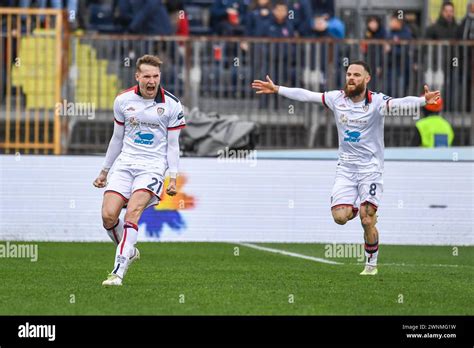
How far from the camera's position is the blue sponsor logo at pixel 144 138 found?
13.7m

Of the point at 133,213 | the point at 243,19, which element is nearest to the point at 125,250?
the point at 133,213

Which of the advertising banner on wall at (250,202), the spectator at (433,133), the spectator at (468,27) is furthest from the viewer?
the spectator at (468,27)

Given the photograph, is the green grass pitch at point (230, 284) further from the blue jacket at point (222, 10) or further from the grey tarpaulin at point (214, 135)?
the blue jacket at point (222, 10)

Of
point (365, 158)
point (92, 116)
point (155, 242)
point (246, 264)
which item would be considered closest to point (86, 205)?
point (155, 242)

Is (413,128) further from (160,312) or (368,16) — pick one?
(160,312)

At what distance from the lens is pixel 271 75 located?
2347 cm

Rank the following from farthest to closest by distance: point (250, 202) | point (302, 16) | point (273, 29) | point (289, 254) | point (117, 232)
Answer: point (302, 16)
point (273, 29)
point (250, 202)
point (289, 254)
point (117, 232)

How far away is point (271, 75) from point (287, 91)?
8735mm

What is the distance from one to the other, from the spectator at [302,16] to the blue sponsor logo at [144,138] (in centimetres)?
1158

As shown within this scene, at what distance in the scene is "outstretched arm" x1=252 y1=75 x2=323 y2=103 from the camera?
1441 centimetres

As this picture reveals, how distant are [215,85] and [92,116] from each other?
89.0 inches

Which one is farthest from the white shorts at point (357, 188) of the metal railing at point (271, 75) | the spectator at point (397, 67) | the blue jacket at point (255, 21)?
the blue jacket at point (255, 21)

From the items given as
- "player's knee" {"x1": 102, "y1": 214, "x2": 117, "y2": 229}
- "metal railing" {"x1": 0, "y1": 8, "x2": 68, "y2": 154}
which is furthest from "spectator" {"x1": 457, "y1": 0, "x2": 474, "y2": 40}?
"player's knee" {"x1": 102, "y1": 214, "x2": 117, "y2": 229}

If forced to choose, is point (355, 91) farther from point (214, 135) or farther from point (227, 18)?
point (227, 18)
